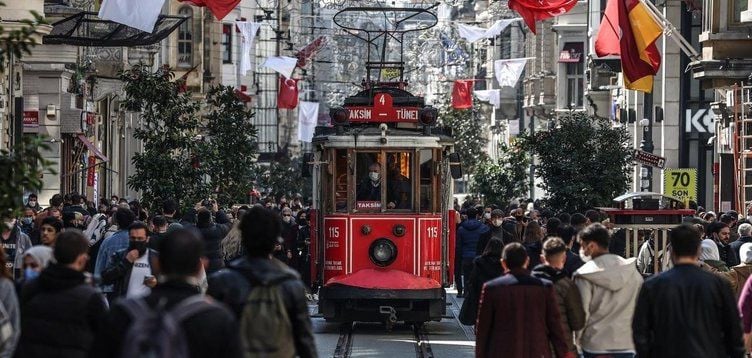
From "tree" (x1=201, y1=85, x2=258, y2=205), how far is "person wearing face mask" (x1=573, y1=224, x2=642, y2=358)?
95.7 ft

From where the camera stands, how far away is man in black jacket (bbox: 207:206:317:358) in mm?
10039

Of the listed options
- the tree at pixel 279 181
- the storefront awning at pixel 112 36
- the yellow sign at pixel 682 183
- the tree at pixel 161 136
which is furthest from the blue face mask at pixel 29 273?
the tree at pixel 279 181

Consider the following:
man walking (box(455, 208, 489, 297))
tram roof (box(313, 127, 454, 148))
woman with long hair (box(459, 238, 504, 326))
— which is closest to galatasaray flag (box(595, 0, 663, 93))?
man walking (box(455, 208, 489, 297))

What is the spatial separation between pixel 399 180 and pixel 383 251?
911 mm

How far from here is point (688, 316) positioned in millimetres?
11602

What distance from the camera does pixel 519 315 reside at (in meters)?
12.6

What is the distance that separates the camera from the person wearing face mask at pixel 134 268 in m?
15.4

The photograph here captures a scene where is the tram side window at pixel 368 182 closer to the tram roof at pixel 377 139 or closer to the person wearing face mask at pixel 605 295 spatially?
the tram roof at pixel 377 139

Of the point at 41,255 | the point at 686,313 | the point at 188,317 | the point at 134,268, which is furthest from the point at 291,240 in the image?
the point at 188,317

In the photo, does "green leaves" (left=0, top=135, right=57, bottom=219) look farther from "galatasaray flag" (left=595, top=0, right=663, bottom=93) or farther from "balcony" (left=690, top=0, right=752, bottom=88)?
"balcony" (left=690, top=0, right=752, bottom=88)

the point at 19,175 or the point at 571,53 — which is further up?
the point at 571,53

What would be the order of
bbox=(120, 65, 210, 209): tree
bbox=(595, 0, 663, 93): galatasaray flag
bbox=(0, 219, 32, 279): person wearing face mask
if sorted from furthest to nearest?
bbox=(595, 0, 663, 93): galatasaray flag < bbox=(120, 65, 210, 209): tree < bbox=(0, 219, 32, 279): person wearing face mask

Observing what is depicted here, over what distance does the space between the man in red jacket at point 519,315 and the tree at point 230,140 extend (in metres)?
29.6

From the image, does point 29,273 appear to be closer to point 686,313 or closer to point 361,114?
point 686,313
